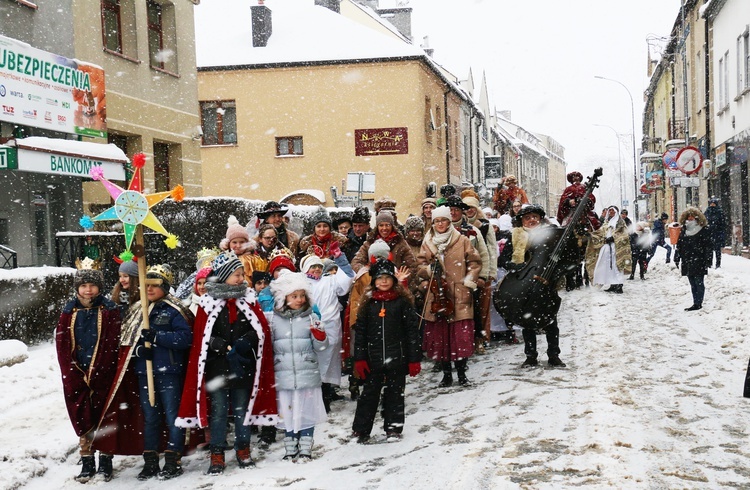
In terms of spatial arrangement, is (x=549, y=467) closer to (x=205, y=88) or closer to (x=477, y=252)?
(x=477, y=252)

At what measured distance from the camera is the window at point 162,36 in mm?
18375

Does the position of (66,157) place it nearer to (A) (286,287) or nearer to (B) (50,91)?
(B) (50,91)

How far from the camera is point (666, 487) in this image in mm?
4715

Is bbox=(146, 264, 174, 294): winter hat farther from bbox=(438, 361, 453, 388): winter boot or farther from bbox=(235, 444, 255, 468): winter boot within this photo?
bbox=(438, 361, 453, 388): winter boot

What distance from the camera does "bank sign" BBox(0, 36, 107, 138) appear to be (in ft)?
40.1

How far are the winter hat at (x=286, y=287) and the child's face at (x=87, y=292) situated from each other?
1.29m

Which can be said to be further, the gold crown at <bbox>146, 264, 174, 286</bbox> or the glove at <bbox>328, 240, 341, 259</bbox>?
the glove at <bbox>328, 240, 341, 259</bbox>

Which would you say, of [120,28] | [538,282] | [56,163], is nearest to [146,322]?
[538,282]

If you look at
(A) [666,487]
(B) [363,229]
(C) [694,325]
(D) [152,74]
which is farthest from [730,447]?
(D) [152,74]

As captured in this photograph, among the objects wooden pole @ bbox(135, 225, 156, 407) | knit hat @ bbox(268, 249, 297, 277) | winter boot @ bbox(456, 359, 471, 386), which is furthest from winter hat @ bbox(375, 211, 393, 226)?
wooden pole @ bbox(135, 225, 156, 407)

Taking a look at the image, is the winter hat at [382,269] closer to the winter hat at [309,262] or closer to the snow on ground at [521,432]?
the winter hat at [309,262]

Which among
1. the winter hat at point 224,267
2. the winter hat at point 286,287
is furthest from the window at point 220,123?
the winter hat at point 224,267

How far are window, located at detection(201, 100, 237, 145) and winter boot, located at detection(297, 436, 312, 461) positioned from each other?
27.2 metres

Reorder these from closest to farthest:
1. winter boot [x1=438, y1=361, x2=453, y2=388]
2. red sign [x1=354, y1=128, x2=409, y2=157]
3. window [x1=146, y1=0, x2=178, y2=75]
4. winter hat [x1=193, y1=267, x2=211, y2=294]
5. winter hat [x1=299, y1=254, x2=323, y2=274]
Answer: winter hat [x1=193, y1=267, x2=211, y2=294] < winter hat [x1=299, y1=254, x2=323, y2=274] < winter boot [x1=438, y1=361, x2=453, y2=388] < window [x1=146, y1=0, x2=178, y2=75] < red sign [x1=354, y1=128, x2=409, y2=157]
